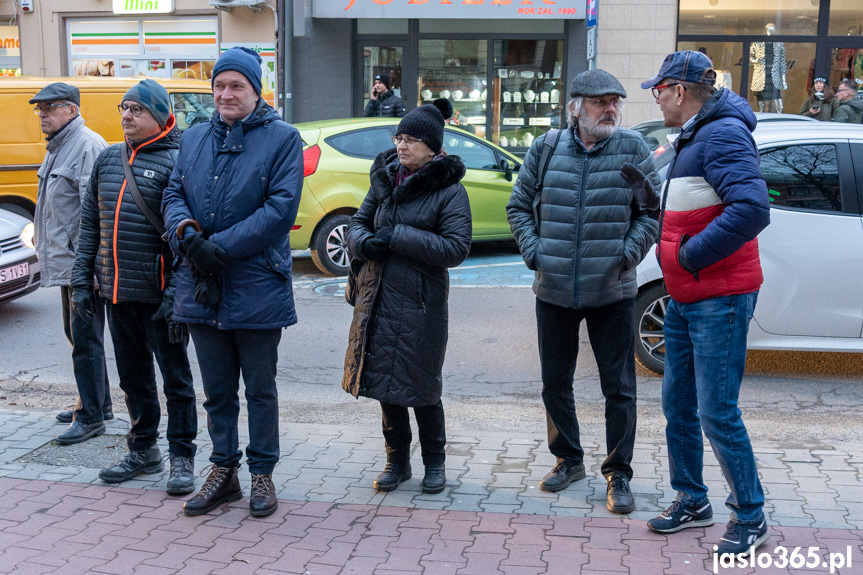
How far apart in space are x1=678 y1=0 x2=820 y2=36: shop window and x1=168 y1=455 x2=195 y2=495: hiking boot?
1459 cm

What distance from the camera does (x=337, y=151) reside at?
32.9 feet

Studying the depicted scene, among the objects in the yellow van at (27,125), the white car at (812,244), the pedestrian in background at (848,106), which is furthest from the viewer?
the pedestrian in background at (848,106)

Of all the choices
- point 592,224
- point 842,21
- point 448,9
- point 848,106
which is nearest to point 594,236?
point 592,224

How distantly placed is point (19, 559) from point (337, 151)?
268 inches

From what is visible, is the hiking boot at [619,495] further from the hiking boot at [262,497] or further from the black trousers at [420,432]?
the hiking boot at [262,497]

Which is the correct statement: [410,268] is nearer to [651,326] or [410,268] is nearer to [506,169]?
[651,326]

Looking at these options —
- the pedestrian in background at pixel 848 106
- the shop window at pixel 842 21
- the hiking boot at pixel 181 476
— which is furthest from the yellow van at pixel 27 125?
the shop window at pixel 842 21

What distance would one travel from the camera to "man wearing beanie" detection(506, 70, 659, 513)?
4.11 meters

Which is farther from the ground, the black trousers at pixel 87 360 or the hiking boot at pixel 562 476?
the black trousers at pixel 87 360

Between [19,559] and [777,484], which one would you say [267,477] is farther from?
[777,484]

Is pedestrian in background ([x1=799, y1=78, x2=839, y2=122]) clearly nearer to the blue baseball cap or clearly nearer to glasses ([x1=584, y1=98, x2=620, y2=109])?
glasses ([x1=584, y1=98, x2=620, y2=109])

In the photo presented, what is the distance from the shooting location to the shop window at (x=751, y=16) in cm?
1675

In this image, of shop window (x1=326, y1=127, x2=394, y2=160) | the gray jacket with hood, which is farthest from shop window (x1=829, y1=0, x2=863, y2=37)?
the gray jacket with hood

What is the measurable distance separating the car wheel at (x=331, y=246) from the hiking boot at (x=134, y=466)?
17.1 feet
